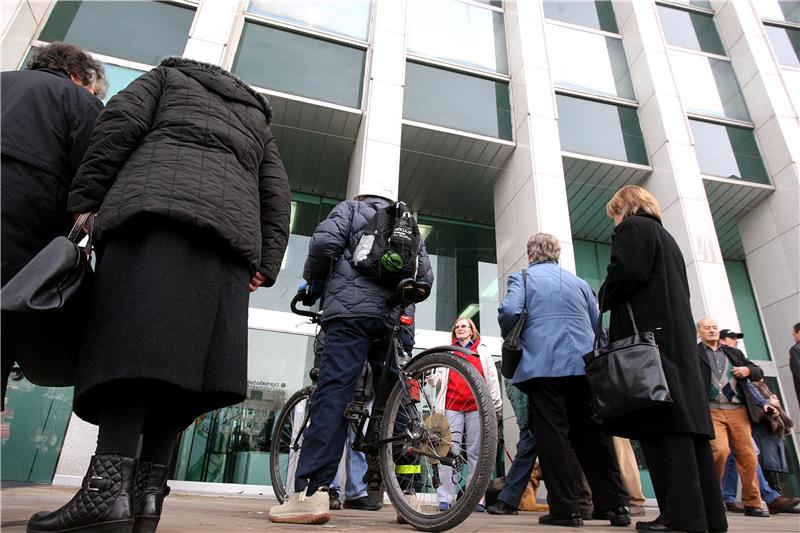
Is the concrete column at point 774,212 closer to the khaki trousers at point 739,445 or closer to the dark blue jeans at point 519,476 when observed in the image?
the khaki trousers at point 739,445

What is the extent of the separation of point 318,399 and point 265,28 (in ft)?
27.8

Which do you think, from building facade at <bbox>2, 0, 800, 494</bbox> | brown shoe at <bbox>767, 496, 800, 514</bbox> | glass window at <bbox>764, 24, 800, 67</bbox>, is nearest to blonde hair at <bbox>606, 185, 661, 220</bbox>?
building facade at <bbox>2, 0, 800, 494</bbox>

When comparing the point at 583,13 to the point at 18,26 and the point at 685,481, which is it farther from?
the point at 685,481

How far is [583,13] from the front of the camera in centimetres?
1233

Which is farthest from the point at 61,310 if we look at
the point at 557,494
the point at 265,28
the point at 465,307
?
the point at 265,28

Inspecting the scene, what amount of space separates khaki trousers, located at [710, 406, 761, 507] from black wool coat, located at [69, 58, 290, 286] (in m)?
5.64

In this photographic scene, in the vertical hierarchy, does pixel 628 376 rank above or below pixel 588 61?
below

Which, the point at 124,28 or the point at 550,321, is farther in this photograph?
the point at 124,28

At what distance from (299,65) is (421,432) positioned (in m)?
8.17

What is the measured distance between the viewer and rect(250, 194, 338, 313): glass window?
8281mm

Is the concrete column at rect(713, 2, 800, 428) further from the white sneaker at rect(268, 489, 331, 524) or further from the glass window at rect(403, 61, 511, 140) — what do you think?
the white sneaker at rect(268, 489, 331, 524)

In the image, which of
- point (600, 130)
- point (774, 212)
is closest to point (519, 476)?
point (600, 130)

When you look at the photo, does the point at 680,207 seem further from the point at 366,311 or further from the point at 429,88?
the point at 366,311

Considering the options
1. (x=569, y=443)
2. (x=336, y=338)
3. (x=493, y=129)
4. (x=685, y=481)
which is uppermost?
(x=493, y=129)
